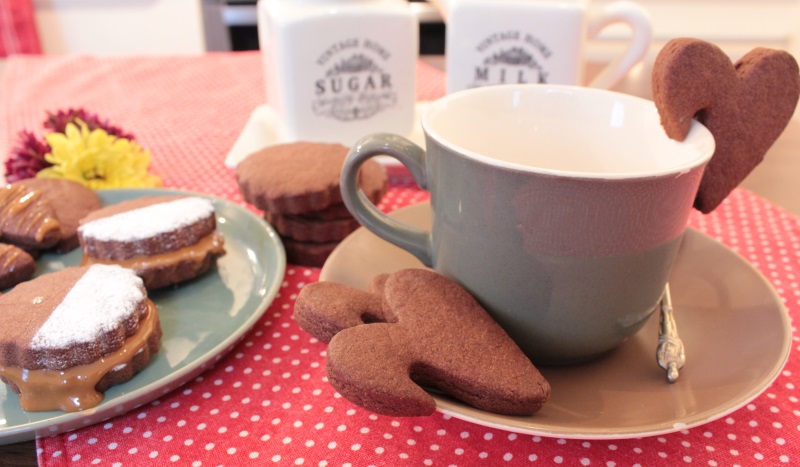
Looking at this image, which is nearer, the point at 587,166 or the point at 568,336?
the point at 568,336

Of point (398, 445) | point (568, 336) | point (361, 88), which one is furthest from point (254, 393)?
point (361, 88)

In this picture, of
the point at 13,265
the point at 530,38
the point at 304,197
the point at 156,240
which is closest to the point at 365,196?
the point at 304,197

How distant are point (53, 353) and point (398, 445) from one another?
0.25 m

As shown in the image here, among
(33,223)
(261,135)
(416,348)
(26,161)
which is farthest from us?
(261,135)

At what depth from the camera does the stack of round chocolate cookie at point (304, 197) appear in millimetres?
631

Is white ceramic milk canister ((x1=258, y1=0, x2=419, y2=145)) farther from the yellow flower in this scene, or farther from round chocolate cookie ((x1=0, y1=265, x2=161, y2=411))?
round chocolate cookie ((x1=0, y1=265, x2=161, y2=411))

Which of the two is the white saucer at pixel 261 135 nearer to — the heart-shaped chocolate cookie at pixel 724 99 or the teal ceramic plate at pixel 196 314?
the teal ceramic plate at pixel 196 314

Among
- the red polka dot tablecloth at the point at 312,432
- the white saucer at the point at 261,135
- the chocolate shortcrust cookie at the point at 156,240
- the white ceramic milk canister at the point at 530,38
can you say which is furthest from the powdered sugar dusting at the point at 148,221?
the white ceramic milk canister at the point at 530,38

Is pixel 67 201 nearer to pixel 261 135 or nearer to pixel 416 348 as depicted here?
pixel 261 135

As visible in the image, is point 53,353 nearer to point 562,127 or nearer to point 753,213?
point 562,127

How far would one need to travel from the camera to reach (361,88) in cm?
88

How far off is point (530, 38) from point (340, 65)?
264mm

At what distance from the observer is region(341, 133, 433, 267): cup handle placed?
1.61 ft

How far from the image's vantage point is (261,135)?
96 centimetres
